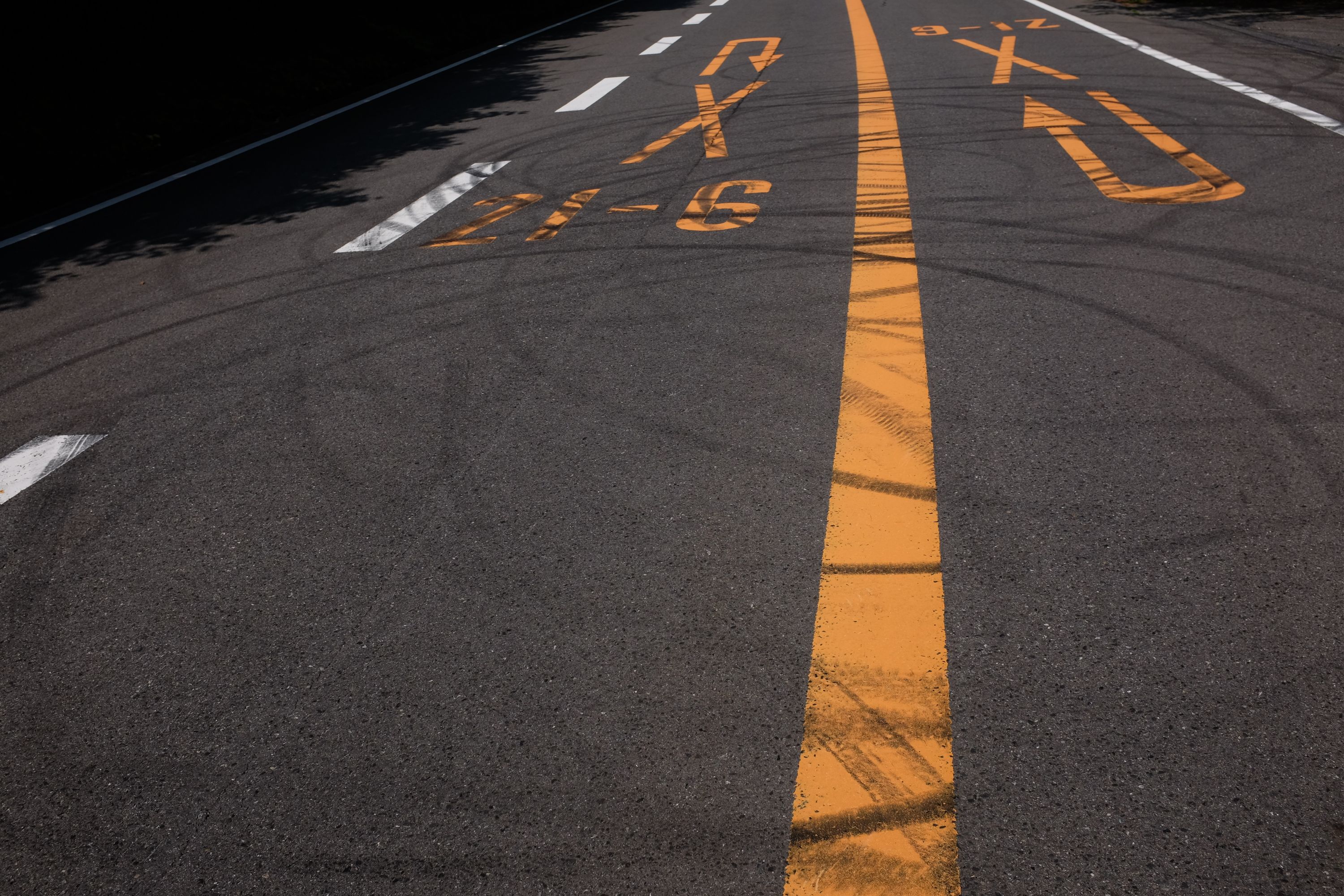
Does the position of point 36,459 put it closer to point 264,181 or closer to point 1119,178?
point 264,181

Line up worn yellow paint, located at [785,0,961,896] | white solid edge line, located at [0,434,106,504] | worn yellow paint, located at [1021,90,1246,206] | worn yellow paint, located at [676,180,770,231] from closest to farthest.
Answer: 1. worn yellow paint, located at [785,0,961,896]
2. white solid edge line, located at [0,434,106,504]
3. worn yellow paint, located at [1021,90,1246,206]
4. worn yellow paint, located at [676,180,770,231]

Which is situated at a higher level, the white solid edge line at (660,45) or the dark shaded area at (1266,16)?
the white solid edge line at (660,45)

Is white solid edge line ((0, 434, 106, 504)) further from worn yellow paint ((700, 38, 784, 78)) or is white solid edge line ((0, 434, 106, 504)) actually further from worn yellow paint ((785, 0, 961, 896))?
worn yellow paint ((700, 38, 784, 78))

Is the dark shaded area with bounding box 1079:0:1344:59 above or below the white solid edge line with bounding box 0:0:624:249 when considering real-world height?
below

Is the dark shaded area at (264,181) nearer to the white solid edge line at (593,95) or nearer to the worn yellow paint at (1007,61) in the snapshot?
the white solid edge line at (593,95)

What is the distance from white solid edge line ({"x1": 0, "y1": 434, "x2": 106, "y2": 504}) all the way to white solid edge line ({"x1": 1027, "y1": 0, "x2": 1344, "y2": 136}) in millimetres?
7749

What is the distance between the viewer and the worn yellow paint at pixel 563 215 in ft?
18.8

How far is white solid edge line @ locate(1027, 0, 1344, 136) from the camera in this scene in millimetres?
6910

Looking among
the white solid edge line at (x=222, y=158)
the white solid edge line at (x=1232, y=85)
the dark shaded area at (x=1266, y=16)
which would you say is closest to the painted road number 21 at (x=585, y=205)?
the white solid edge line at (x=222, y=158)

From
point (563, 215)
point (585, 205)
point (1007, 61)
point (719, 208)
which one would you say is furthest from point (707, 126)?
point (1007, 61)

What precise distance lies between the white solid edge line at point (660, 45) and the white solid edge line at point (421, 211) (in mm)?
6256

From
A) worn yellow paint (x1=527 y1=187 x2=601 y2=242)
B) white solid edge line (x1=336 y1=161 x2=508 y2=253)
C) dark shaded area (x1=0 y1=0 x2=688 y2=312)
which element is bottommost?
worn yellow paint (x1=527 y1=187 x2=601 y2=242)

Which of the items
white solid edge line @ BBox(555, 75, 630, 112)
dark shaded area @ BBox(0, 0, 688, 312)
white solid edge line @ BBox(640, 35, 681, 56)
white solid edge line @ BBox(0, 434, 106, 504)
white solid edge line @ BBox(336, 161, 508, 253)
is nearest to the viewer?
white solid edge line @ BBox(0, 434, 106, 504)

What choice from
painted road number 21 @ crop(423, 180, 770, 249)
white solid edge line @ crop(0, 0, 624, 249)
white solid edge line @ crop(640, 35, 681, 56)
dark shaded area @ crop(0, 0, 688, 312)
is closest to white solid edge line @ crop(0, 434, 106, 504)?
dark shaded area @ crop(0, 0, 688, 312)
